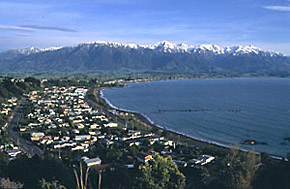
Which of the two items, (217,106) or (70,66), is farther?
(70,66)

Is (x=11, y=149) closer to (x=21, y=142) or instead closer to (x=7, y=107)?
(x=21, y=142)

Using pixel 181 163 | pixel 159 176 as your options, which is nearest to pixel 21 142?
pixel 181 163

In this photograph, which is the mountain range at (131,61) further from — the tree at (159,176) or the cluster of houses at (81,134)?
the tree at (159,176)

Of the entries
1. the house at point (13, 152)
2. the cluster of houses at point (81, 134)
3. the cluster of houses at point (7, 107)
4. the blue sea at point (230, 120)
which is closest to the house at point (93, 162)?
the cluster of houses at point (81, 134)

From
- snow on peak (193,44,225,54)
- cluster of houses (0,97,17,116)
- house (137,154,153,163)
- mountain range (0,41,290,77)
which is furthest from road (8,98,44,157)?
snow on peak (193,44,225,54)

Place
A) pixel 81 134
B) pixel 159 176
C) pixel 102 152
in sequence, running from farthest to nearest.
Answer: pixel 81 134 < pixel 102 152 < pixel 159 176

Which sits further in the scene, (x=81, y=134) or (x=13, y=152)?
(x=81, y=134)

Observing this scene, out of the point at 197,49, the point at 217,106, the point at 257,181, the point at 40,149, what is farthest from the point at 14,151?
the point at 197,49

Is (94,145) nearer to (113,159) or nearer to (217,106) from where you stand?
(113,159)
